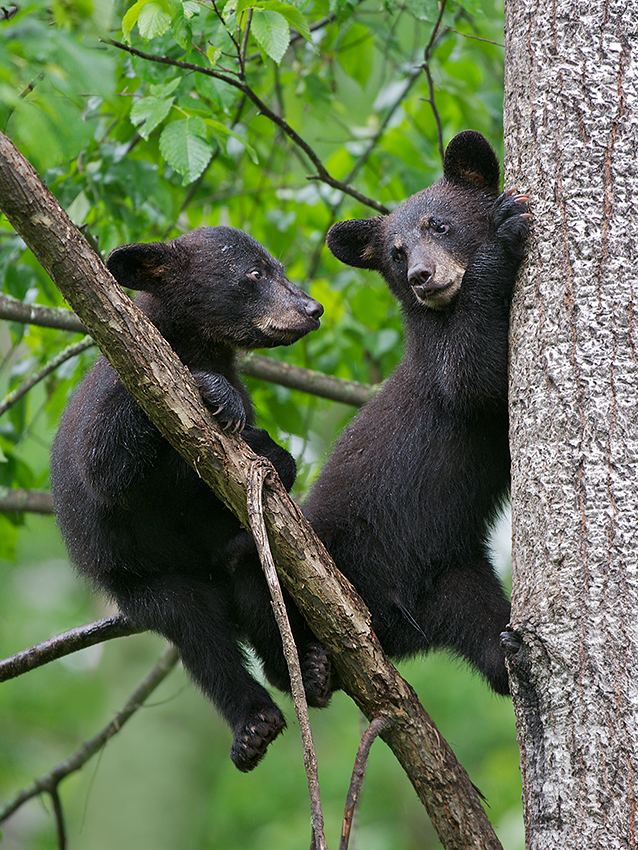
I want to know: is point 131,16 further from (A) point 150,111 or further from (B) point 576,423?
(B) point 576,423

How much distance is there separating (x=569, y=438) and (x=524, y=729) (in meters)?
0.94

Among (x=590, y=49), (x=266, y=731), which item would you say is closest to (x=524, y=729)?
(x=266, y=731)

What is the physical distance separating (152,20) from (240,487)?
74.5 inches

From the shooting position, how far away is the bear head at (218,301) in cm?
429

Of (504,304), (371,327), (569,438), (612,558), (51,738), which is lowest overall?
(51,738)

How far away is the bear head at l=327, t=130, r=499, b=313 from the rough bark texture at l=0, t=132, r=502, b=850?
1.26m

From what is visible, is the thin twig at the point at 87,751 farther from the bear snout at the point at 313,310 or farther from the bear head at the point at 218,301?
the bear snout at the point at 313,310

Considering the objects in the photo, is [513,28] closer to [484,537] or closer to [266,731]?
[484,537]

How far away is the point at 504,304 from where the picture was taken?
348 cm

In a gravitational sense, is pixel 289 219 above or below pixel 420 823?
above

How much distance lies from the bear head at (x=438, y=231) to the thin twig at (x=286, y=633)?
129 centimetres

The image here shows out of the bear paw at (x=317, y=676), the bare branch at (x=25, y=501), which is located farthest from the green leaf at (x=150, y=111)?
the bear paw at (x=317, y=676)

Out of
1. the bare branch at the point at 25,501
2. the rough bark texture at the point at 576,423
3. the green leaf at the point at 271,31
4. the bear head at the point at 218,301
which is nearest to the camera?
the rough bark texture at the point at 576,423

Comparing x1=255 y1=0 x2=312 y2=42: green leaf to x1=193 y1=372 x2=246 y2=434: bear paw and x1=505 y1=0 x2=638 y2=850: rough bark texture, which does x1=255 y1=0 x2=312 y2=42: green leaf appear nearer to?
x1=505 y1=0 x2=638 y2=850: rough bark texture
